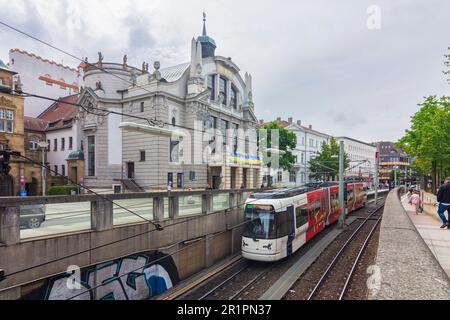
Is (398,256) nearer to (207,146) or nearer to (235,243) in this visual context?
(235,243)

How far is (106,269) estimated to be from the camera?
9.77 meters

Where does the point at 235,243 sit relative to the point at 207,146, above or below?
below

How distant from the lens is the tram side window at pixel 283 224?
12.9 m

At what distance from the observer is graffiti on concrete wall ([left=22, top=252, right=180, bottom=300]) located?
8.40 m

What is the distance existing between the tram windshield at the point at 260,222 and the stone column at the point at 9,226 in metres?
9.19

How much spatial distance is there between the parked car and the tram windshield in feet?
28.2

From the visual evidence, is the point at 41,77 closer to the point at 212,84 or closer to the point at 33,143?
the point at 33,143

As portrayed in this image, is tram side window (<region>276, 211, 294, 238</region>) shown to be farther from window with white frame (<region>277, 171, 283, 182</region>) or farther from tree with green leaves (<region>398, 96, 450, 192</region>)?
window with white frame (<region>277, 171, 283, 182</region>)

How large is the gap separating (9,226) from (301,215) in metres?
12.7

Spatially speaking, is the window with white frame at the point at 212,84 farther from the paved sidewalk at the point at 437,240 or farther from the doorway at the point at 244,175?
the paved sidewalk at the point at 437,240

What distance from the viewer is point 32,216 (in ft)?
27.9

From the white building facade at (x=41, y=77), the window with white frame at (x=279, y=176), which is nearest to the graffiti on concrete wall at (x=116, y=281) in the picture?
the window with white frame at (x=279, y=176)
